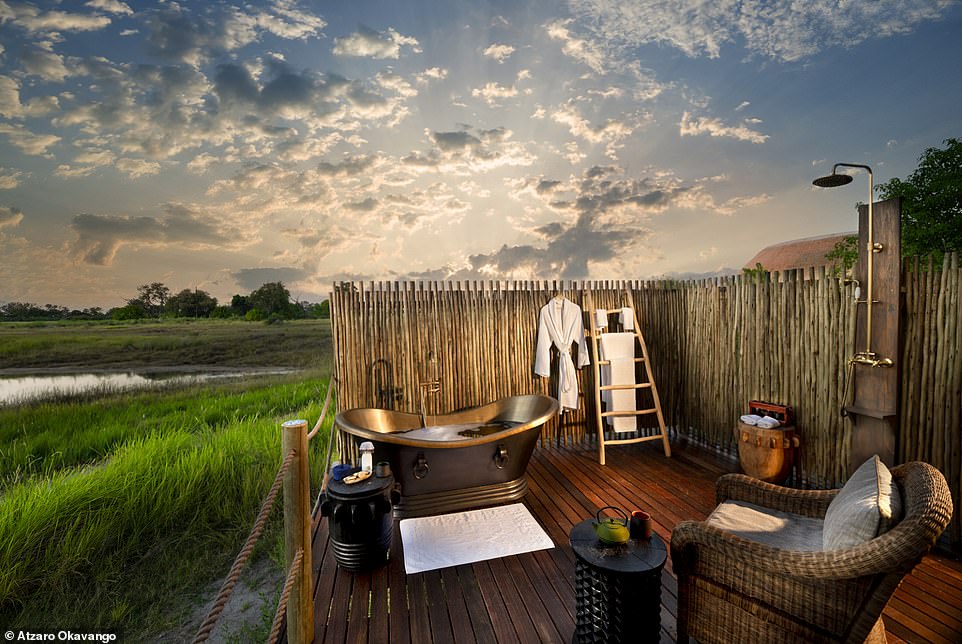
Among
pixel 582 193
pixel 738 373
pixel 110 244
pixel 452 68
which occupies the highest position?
pixel 452 68

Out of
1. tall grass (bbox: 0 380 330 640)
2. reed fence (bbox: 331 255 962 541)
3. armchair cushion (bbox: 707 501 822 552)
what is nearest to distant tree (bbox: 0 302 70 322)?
tall grass (bbox: 0 380 330 640)

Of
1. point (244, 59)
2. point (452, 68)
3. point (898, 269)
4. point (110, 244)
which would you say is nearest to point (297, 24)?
point (244, 59)

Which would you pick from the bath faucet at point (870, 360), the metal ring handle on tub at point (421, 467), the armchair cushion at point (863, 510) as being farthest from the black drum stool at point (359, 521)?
the bath faucet at point (870, 360)

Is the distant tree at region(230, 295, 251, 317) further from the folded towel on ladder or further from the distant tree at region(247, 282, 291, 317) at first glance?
the folded towel on ladder

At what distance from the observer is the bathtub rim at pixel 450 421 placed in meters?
2.99

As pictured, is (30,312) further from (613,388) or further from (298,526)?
(613,388)

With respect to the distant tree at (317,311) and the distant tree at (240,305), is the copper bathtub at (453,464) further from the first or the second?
the distant tree at (240,305)

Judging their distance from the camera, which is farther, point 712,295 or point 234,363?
point 234,363

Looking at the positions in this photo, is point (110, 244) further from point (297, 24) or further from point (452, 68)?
point (452, 68)

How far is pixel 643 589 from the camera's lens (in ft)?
5.09

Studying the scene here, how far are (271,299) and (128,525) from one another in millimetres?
5591

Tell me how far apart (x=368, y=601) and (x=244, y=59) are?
730 cm

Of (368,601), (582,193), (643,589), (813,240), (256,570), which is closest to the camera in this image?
(643,589)

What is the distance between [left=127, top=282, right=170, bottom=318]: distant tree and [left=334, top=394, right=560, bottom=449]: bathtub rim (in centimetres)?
538
